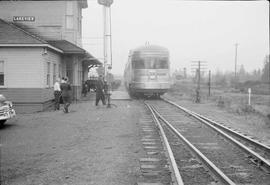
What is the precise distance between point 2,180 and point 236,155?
487 cm

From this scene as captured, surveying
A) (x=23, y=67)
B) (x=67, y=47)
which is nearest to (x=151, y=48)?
(x=67, y=47)

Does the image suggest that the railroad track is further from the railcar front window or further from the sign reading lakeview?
the sign reading lakeview

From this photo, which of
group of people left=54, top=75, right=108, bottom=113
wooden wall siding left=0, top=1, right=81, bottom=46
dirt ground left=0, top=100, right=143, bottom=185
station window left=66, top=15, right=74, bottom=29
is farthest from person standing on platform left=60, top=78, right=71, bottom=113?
station window left=66, top=15, right=74, bottom=29

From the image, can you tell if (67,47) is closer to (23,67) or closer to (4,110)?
(23,67)

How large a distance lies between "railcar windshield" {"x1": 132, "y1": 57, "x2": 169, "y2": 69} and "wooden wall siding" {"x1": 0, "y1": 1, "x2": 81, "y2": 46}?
14.8 feet

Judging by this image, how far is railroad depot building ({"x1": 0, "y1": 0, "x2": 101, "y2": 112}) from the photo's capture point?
19.5m

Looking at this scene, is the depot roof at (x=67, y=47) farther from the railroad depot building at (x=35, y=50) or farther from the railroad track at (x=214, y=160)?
the railroad track at (x=214, y=160)

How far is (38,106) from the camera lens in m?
19.7

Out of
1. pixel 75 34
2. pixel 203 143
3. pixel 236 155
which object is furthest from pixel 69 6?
pixel 236 155

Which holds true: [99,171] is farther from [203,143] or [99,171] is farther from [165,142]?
[203,143]

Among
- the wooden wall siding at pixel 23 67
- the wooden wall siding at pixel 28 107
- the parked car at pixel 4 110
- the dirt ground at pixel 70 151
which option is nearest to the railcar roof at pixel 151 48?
the wooden wall siding at pixel 23 67

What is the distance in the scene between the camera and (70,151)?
9617 mm

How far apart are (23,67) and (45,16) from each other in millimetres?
6930

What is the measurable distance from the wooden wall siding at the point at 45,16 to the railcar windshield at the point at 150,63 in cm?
451
